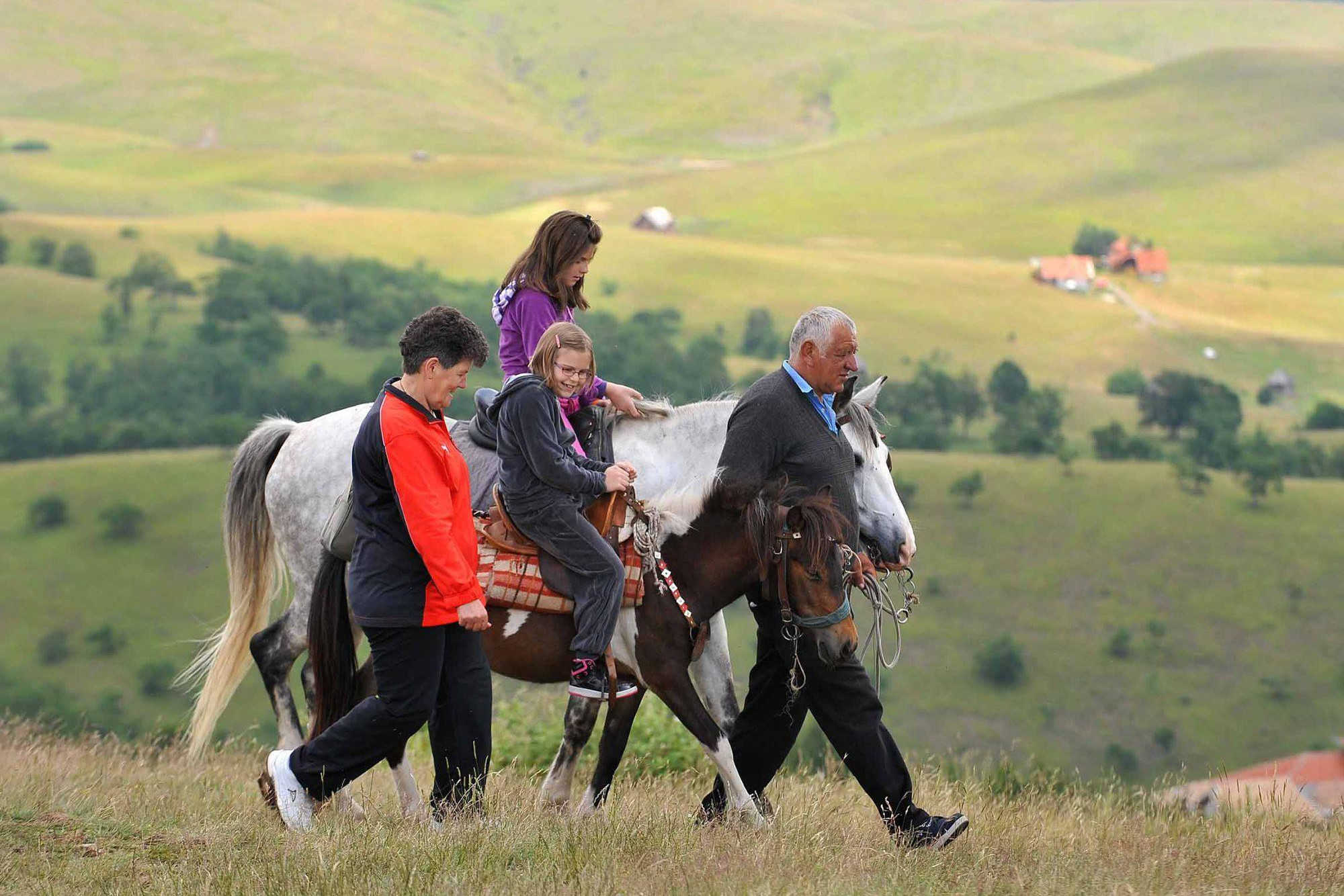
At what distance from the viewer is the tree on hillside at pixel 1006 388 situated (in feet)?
344

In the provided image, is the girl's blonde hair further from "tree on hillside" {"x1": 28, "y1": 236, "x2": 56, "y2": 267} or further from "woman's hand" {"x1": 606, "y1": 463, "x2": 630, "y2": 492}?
"tree on hillside" {"x1": 28, "y1": 236, "x2": 56, "y2": 267}

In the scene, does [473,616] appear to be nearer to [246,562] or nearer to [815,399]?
[815,399]

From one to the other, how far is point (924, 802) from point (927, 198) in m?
191

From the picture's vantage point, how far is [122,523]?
74125mm

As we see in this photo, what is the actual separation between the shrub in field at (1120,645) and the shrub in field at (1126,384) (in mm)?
41132

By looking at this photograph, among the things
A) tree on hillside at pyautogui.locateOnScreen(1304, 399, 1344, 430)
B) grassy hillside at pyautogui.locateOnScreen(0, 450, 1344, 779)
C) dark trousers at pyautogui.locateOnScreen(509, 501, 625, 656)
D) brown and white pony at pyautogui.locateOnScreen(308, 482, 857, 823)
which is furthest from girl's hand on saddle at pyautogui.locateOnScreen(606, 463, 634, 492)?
tree on hillside at pyautogui.locateOnScreen(1304, 399, 1344, 430)

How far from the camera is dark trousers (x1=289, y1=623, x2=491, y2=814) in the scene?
5.03 m

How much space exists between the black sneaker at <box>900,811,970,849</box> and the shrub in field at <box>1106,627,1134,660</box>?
71.0 meters

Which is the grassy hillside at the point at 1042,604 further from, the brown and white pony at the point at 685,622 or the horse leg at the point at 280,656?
the brown and white pony at the point at 685,622

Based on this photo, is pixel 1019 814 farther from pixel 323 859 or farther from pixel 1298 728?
pixel 1298 728

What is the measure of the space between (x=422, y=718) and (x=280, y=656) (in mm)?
2576

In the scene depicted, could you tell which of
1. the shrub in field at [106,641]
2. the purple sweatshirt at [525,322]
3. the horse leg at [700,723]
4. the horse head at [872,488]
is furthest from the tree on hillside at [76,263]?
the horse leg at [700,723]

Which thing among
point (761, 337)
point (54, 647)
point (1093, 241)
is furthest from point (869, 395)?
point (1093, 241)

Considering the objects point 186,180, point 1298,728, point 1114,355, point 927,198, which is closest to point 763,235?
point 927,198
